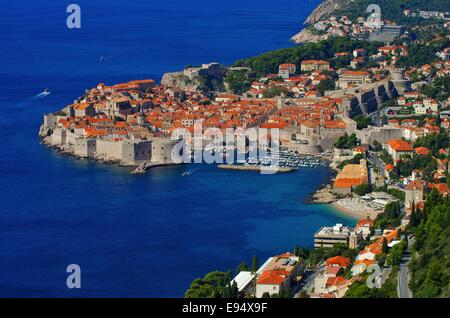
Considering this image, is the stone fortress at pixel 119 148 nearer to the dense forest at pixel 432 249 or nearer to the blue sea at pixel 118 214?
the blue sea at pixel 118 214

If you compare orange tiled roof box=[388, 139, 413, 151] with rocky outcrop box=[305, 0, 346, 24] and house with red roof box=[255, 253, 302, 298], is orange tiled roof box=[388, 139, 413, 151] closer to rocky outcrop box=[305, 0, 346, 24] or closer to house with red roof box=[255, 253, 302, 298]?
house with red roof box=[255, 253, 302, 298]

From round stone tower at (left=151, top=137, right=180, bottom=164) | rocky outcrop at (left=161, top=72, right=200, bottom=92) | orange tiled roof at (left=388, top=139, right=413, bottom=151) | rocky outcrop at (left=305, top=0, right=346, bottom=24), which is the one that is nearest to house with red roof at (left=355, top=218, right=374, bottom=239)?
orange tiled roof at (left=388, top=139, right=413, bottom=151)

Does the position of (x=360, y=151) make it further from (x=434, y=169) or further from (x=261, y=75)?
(x=261, y=75)

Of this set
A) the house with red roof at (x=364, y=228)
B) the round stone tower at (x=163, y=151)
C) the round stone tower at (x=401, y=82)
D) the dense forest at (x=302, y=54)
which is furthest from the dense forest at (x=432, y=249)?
the dense forest at (x=302, y=54)

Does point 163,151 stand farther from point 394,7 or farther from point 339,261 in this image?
point 394,7

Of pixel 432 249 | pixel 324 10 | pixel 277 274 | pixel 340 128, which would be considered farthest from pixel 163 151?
pixel 324 10
